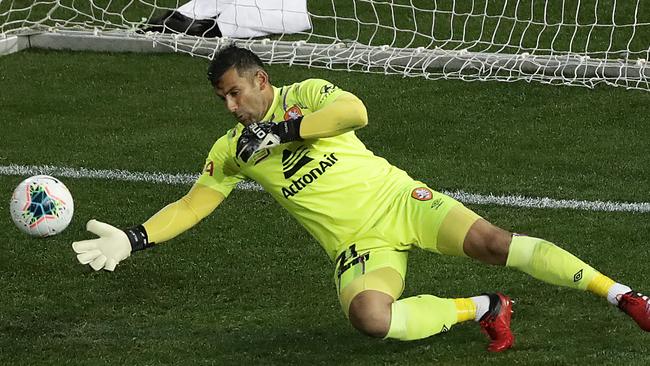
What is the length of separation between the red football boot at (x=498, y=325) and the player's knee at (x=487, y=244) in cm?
36

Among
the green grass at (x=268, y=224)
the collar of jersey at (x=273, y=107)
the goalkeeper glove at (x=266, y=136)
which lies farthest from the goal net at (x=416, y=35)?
the goalkeeper glove at (x=266, y=136)

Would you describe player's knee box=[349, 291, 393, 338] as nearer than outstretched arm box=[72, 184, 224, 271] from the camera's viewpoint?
Yes

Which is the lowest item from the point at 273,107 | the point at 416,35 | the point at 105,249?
the point at 416,35

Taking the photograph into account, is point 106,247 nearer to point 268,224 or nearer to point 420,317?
point 420,317

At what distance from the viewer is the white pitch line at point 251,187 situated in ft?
27.9

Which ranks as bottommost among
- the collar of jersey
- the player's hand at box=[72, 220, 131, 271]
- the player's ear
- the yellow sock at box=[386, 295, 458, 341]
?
the yellow sock at box=[386, 295, 458, 341]

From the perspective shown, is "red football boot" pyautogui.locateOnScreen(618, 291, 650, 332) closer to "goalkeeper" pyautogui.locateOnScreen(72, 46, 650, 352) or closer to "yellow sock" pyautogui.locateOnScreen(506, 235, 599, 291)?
"goalkeeper" pyautogui.locateOnScreen(72, 46, 650, 352)

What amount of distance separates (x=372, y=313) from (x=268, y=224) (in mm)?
2683

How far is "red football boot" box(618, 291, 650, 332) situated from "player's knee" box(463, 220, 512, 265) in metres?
0.59

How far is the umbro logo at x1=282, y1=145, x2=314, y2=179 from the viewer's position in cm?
631

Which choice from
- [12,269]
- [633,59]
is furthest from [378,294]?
[633,59]

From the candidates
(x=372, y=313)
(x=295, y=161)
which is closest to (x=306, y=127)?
(x=295, y=161)

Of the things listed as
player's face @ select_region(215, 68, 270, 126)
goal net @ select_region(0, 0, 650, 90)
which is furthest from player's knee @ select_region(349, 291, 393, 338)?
goal net @ select_region(0, 0, 650, 90)

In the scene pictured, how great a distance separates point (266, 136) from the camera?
590 cm
